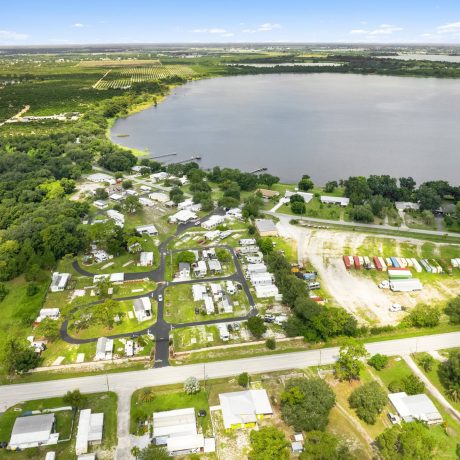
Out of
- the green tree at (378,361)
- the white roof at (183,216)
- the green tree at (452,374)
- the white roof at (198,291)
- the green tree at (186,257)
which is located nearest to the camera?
the green tree at (452,374)

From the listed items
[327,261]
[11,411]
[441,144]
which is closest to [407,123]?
[441,144]

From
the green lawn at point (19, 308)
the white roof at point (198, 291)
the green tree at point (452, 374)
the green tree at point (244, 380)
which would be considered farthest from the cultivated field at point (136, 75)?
the green tree at point (452, 374)

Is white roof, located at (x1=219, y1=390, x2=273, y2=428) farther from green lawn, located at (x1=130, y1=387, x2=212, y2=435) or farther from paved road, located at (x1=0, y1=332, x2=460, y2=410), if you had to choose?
paved road, located at (x1=0, y1=332, x2=460, y2=410)

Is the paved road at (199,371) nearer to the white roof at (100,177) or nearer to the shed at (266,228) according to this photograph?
the shed at (266,228)

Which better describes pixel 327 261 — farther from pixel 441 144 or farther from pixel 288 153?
pixel 441 144

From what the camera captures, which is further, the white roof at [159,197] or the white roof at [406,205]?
the white roof at [159,197]

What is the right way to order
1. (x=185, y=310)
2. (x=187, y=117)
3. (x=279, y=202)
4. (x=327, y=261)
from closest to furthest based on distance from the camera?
1. (x=185, y=310)
2. (x=327, y=261)
3. (x=279, y=202)
4. (x=187, y=117)

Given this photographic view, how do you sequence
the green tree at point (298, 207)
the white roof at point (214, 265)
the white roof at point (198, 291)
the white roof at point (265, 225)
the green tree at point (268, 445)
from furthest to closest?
the green tree at point (298, 207) → the white roof at point (265, 225) → the white roof at point (214, 265) → the white roof at point (198, 291) → the green tree at point (268, 445)
